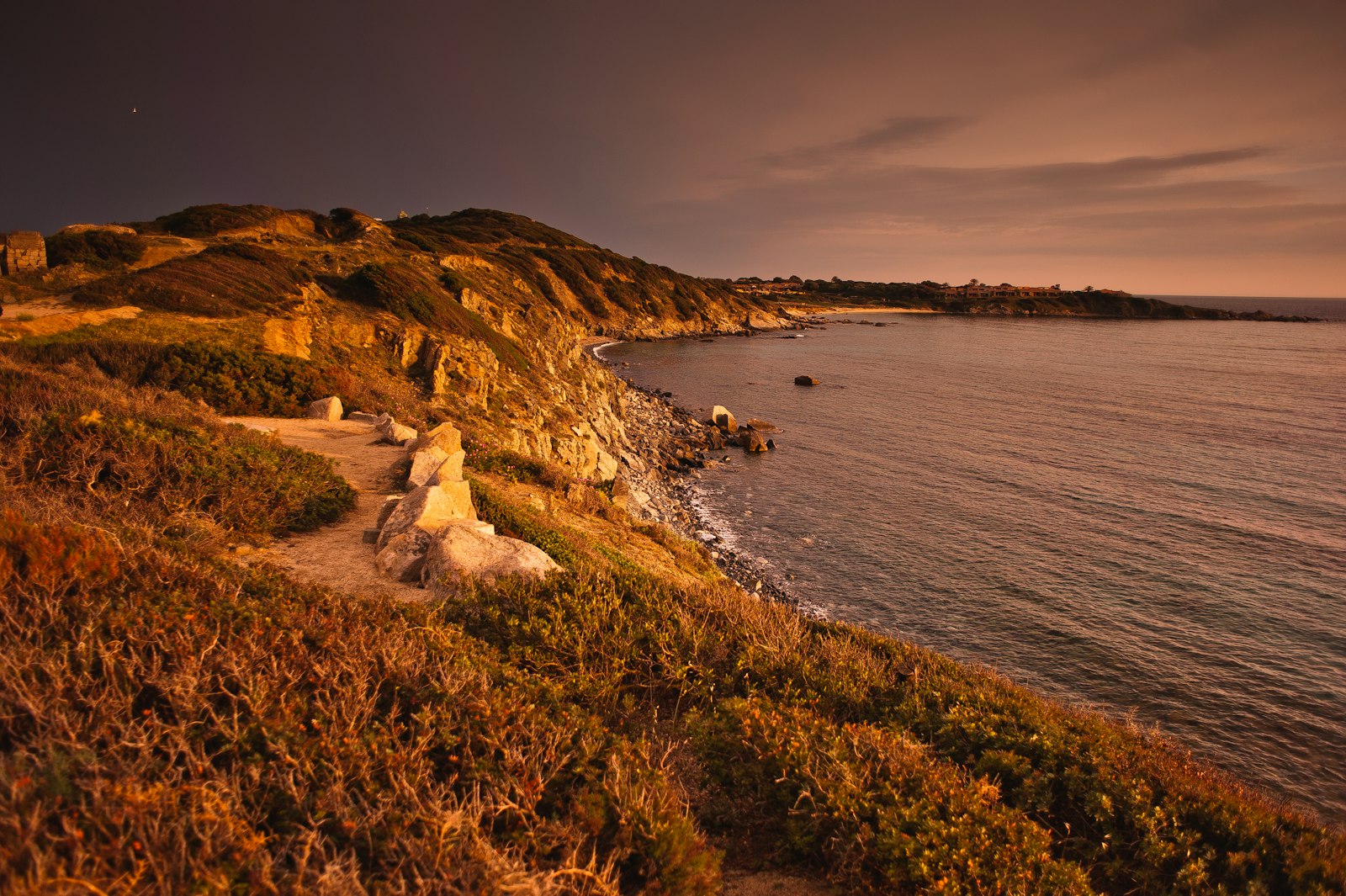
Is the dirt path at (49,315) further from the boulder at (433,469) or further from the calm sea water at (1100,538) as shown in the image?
the calm sea water at (1100,538)

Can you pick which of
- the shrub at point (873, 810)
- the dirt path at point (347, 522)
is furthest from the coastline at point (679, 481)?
the dirt path at point (347, 522)

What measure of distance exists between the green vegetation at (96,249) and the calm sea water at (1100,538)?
27585mm

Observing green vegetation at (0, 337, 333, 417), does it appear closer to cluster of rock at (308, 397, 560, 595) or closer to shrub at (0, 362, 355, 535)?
shrub at (0, 362, 355, 535)

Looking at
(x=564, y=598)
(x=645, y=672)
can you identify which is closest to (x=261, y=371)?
(x=564, y=598)

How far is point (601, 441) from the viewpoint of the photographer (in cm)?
3347

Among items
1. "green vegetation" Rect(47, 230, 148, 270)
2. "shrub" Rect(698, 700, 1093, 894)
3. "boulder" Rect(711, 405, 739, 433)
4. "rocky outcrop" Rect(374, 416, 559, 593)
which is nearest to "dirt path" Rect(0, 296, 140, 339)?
"green vegetation" Rect(47, 230, 148, 270)

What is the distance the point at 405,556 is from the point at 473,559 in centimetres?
105

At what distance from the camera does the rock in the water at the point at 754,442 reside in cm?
3794

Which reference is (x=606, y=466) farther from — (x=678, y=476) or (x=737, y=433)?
(x=737, y=433)

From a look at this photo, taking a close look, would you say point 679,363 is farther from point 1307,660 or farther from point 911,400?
point 1307,660

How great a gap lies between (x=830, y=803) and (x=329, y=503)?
8.79m

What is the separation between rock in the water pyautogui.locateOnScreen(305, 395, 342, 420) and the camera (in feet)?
51.8

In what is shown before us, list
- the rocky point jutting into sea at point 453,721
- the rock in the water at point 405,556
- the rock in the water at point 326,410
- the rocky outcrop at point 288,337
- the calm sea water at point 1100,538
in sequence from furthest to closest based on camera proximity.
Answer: the rocky outcrop at point 288,337, the rock in the water at point 326,410, the calm sea water at point 1100,538, the rock in the water at point 405,556, the rocky point jutting into sea at point 453,721

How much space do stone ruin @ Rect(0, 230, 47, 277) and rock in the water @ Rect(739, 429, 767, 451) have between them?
3360 centimetres
